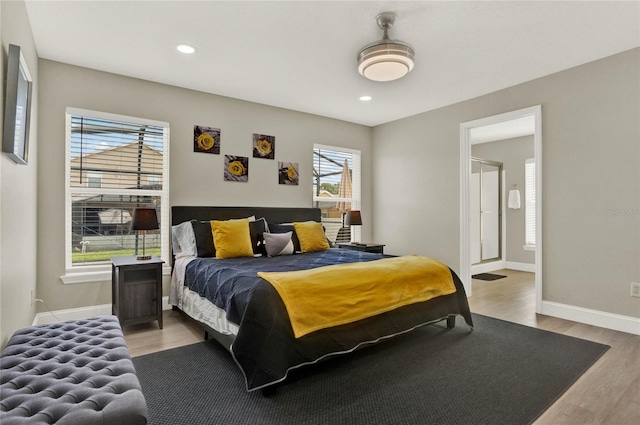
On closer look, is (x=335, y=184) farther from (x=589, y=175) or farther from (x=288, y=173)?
(x=589, y=175)

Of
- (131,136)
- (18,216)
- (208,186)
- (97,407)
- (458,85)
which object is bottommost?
(97,407)

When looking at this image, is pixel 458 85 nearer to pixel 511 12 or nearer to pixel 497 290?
pixel 511 12

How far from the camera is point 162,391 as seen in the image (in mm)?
2172

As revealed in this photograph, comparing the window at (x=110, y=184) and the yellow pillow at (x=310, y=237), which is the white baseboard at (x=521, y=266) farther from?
the window at (x=110, y=184)

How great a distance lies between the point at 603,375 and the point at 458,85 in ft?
10.4

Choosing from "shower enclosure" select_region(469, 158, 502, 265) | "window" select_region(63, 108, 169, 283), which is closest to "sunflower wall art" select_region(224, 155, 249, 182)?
"window" select_region(63, 108, 169, 283)

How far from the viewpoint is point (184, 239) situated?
3.87 metres

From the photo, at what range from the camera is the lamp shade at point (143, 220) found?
11.1ft

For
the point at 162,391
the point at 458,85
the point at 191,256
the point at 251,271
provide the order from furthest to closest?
1. the point at 458,85
2. the point at 191,256
3. the point at 251,271
4. the point at 162,391

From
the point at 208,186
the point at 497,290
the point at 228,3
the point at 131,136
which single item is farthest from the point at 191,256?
the point at 497,290

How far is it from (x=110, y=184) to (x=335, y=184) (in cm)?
318

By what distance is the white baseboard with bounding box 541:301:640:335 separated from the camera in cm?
322

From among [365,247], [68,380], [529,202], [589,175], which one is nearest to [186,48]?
[68,380]

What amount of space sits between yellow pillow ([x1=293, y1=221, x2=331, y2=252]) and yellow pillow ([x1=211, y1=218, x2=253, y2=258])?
717mm
